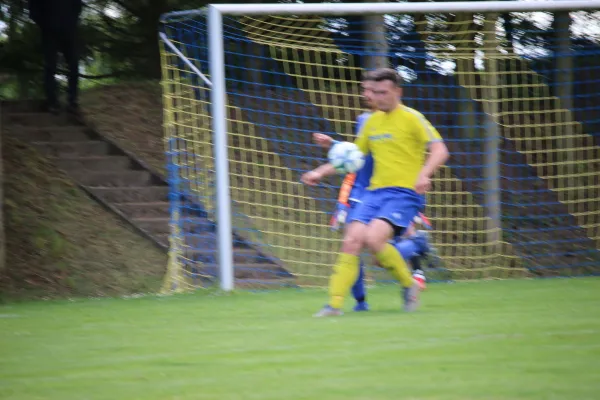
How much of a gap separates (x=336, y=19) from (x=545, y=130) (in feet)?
10.3

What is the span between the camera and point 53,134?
1559 centimetres

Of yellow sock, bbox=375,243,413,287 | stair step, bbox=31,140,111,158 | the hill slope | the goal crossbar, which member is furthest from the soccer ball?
stair step, bbox=31,140,111,158

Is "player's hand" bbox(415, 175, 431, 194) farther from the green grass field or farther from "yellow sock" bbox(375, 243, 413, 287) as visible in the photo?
the green grass field

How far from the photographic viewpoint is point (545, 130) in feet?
47.8

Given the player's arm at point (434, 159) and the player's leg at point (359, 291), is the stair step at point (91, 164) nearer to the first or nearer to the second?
the player's leg at point (359, 291)

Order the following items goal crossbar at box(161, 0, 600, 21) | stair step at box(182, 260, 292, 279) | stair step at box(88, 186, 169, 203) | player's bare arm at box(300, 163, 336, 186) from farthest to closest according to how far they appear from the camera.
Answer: stair step at box(88, 186, 169, 203) < stair step at box(182, 260, 292, 279) < goal crossbar at box(161, 0, 600, 21) < player's bare arm at box(300, 163, 336, 186)

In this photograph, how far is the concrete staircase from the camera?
41.9 ft

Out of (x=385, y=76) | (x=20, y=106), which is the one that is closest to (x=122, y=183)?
(x=20, y=106)

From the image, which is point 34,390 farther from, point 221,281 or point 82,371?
point 221,281

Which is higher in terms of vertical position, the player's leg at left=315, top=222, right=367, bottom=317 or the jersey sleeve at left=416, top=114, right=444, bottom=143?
the jersey sleeve at left=416, top=114, right=444, bottom=143

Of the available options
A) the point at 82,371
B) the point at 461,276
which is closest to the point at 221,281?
the point at 461,276

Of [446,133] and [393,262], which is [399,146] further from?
[446,133]

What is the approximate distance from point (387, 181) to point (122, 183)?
803 centimetres

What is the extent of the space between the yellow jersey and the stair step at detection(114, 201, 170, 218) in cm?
724
